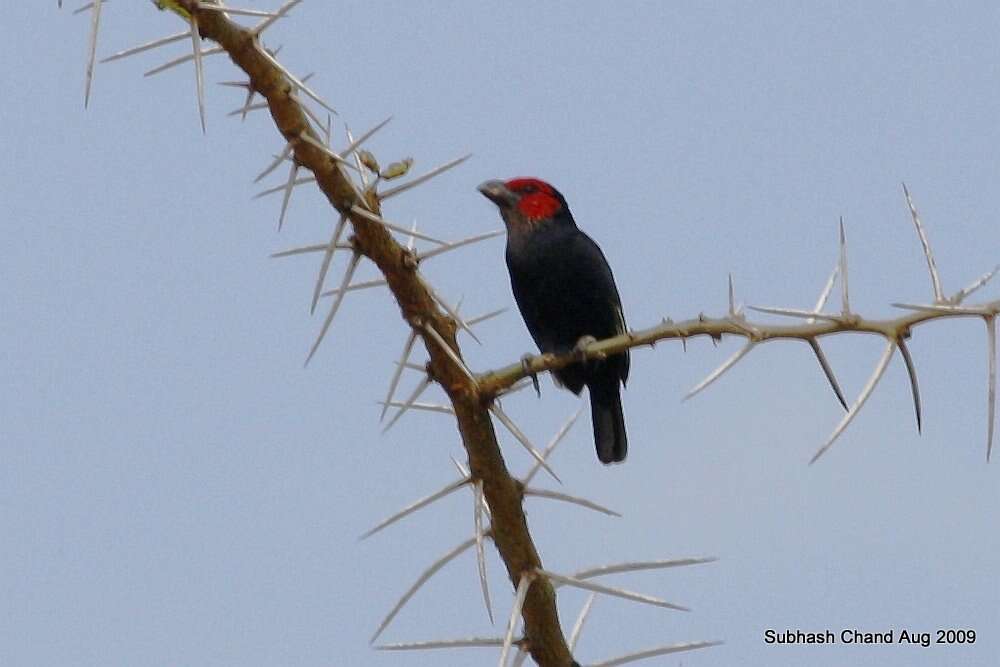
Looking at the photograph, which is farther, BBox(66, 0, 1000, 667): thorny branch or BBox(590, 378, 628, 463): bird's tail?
BBox(590, 378, 628, 463): bird's tail

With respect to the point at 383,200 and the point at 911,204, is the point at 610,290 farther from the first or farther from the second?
the point at 911,204

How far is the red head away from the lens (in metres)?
7.99

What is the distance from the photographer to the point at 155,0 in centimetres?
328

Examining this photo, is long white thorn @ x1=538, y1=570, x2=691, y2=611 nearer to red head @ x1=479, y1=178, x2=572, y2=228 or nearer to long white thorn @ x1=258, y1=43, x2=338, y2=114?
long white thorn @ x1=258, y1=43, x2=338, y2=114

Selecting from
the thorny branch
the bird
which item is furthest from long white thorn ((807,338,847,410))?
the bird

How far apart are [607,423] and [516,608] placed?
466cm

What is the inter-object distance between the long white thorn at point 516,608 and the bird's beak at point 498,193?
4.40m

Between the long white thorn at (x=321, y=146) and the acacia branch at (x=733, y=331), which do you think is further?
the long white thorn at (x=321, y=146)

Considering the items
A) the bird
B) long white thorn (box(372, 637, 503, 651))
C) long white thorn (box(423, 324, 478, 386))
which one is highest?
the bird

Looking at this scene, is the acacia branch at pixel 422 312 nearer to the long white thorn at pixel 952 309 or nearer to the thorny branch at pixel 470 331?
the thorny branch at pixel 470 331

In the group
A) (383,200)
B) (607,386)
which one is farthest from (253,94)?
(607,386)

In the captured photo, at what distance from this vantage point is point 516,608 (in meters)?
3.48

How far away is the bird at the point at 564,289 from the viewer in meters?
7.62

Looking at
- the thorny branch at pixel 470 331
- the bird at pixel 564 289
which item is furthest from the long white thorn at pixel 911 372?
the bird at pixel 564 289
